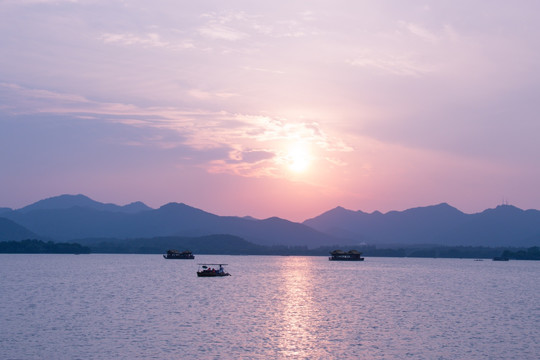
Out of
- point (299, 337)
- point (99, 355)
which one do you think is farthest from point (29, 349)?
point (299, 337)

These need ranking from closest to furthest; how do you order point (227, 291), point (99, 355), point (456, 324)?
point (99, 355), point (456, 324), point (227, 291)

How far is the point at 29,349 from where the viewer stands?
60.7 m

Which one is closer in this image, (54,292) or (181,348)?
(181,348)

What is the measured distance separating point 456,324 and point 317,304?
31.5 m

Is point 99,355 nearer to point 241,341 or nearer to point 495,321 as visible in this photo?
point 241,341

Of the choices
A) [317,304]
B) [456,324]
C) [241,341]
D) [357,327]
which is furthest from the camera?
[317,304]

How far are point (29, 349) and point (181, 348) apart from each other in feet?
50.7

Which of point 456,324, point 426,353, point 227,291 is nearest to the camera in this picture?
point 426,353

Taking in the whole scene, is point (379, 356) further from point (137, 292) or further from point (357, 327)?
point (137, 292)

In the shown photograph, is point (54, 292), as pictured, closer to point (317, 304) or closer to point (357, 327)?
point (317, 304)

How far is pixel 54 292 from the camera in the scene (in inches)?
5103

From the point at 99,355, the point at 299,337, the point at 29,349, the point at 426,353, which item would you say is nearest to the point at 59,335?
the point at 29,349

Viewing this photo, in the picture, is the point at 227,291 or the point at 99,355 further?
the point at 227,291

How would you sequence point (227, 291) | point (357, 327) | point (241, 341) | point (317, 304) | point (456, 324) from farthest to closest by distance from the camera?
1. point (227, 291)
2. point (317, 304)
3. point (456, 324)
4. point (357, 327)
5. point (241, 341)
